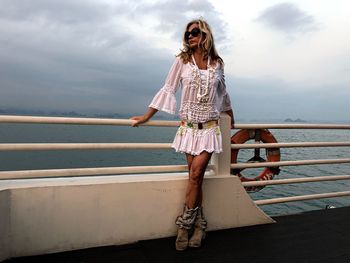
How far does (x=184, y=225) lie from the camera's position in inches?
88.1

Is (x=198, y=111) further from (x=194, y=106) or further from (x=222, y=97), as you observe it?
(x=222, y=97)

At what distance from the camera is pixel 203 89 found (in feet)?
7.09

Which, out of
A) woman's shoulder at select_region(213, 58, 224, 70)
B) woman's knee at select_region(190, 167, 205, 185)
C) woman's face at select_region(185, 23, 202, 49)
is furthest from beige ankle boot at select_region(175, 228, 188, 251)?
woman's face at select_region(185, 23, 202, 49)

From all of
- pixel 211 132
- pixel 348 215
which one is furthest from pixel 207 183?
pixel 348 215

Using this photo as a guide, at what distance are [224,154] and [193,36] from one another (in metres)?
1.06

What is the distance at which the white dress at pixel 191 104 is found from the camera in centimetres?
219

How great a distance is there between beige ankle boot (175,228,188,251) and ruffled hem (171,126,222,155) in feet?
1.95

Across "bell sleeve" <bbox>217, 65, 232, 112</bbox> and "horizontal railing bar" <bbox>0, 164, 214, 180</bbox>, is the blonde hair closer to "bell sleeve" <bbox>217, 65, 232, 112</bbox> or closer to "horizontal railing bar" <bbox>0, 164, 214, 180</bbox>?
"bell sleeve" <bbox>217, 65, 232, 112</bbox>

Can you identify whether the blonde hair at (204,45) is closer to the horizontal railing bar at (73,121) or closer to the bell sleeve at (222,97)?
the bell sleeve at (222,97)

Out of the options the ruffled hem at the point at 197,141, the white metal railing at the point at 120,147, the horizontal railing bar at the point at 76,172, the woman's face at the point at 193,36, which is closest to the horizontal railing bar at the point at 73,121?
the white metal railing at the point at 120,147

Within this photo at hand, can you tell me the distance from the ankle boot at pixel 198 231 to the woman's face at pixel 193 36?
50.0 inches

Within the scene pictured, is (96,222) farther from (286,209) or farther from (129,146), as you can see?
(286,209)

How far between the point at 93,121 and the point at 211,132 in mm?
898

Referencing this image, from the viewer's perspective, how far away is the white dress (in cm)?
219
